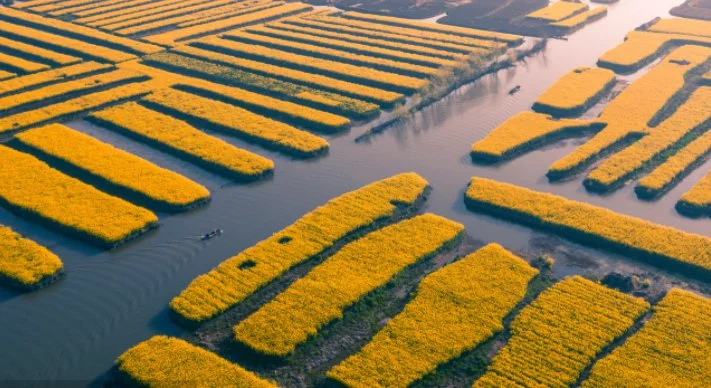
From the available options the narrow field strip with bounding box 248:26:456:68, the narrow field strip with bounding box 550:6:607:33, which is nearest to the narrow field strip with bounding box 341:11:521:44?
the narrow field strip with bounding box 550:6:607:33

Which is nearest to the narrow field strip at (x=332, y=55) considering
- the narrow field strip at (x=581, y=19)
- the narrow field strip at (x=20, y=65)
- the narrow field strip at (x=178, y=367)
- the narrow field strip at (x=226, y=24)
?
the narrow field strip at (x=226, y=24)

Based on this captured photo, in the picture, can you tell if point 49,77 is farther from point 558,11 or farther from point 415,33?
point 558,11

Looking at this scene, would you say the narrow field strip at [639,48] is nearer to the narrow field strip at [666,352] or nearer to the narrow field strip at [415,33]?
the narrow field strip at [415,33]

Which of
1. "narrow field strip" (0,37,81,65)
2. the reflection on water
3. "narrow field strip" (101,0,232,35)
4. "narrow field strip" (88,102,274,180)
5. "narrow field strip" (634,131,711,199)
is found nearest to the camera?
the reflection on water

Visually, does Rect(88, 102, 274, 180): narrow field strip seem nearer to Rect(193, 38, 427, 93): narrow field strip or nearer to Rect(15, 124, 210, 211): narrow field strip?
Rect(15, 124, 210, 211): narrow field strip

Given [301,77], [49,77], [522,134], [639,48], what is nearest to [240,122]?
[301,77]

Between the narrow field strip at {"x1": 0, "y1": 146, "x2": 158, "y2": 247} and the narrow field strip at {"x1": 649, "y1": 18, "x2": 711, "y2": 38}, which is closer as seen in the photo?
the narrow field strip at {"x1": 0, "y1": 146, "x2": 158, "y2": 247}

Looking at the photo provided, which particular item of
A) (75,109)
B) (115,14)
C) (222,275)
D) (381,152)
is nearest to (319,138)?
(381,152)
